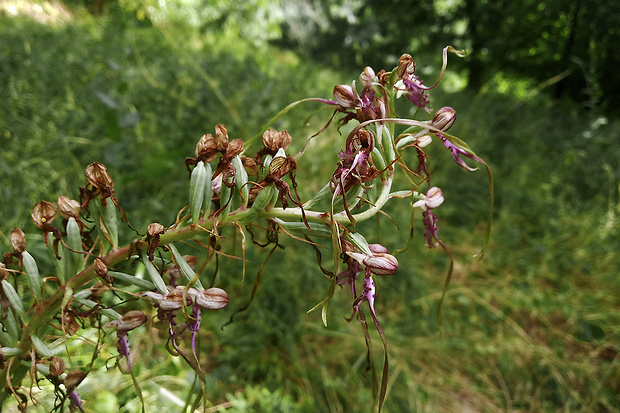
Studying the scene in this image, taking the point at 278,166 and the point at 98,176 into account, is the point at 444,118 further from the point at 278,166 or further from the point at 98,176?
the point at 98,176

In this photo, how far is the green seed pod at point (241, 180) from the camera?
310 mm

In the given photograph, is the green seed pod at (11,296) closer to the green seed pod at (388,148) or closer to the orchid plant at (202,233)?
the orchid plant at (202,233)

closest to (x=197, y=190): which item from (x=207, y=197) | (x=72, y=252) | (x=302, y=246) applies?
(x=207, y=197)

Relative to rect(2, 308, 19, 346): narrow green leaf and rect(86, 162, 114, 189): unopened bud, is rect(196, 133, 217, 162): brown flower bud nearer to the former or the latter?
rect(86, 162, 114, 189): unopened bud

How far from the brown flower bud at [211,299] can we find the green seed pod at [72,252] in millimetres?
107

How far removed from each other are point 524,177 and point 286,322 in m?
1.62

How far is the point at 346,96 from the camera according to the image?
1.11 feet

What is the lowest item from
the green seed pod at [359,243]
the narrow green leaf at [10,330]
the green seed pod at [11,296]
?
the green seed pod at [359,243]

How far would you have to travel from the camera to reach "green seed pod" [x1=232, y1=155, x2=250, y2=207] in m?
0.31

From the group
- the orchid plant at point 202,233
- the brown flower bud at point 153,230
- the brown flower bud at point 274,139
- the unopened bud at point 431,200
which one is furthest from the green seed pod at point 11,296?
the unopened bud at point 431,200

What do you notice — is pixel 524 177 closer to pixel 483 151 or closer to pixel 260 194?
Answer: pixel 483 151

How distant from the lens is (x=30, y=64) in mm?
1290

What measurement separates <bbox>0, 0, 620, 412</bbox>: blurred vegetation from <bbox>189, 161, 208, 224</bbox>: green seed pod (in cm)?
40

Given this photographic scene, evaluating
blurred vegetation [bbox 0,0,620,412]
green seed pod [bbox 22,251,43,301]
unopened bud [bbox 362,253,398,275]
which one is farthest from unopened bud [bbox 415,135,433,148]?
blurred vegetation [bbox 0,0,620,412]
